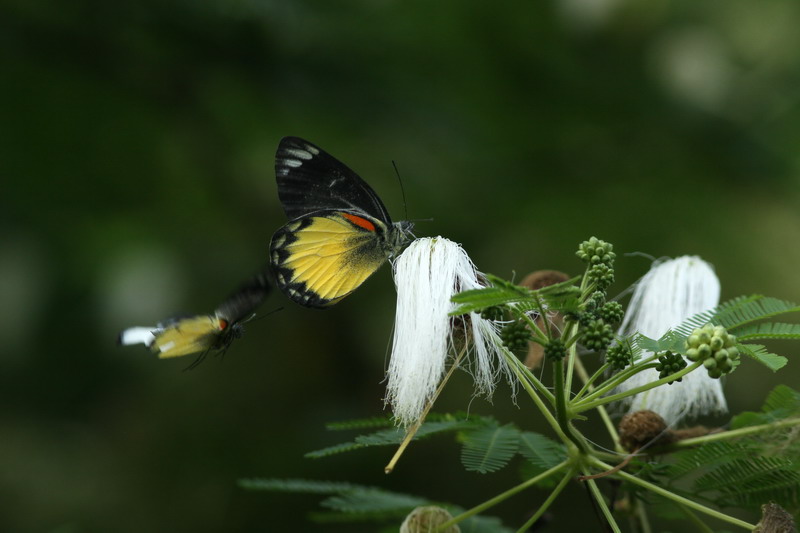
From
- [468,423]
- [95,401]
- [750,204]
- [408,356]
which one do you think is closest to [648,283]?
[468,423]

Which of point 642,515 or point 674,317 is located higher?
point 674,317

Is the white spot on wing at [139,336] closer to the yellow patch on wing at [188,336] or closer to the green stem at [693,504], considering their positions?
the yellow patch on wing at [188,336]

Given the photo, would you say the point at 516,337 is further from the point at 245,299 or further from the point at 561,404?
the point at 245,299

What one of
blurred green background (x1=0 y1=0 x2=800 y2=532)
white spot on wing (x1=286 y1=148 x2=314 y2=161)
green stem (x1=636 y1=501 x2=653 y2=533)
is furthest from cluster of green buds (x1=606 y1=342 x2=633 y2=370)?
blurred green background (x1=0 y1=0 x2=800 y2=532)

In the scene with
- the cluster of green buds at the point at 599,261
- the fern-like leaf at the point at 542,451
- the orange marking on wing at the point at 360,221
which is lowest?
the fern-like leaf at the point at 542,451

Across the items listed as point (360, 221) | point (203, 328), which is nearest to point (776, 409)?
point (360, 221)

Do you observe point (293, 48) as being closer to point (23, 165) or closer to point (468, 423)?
point (23, 165)

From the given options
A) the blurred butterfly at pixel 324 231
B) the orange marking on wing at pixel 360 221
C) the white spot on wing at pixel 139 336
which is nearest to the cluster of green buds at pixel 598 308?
the blurred butterfly at pixel 324 231
